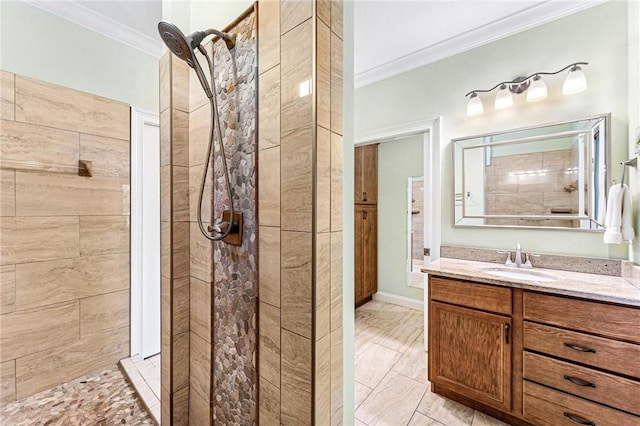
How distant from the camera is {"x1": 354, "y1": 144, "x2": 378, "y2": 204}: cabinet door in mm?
3426

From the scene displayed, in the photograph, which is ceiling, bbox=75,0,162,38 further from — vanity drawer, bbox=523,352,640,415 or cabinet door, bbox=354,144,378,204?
vanity drawer, bbox=523,352,640,415

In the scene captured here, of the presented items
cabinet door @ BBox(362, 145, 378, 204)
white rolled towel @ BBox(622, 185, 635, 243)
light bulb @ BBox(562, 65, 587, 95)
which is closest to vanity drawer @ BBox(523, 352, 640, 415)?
white rolled towel @ BBox(622, 185, 635, 243)

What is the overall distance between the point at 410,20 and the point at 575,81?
1204mm

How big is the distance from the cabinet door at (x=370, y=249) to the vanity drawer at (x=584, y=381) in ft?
6.98

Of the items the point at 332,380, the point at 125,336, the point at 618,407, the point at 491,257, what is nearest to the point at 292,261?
the point at 332,380

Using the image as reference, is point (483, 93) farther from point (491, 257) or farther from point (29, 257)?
point (29, 257)

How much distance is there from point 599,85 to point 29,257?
388cm

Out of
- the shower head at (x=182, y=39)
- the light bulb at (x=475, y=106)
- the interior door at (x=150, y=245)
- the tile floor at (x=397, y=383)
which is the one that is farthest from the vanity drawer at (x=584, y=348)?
the interior door at (x=150, y=245)

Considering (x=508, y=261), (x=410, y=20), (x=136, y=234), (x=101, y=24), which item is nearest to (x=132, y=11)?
(x=101, y=24)

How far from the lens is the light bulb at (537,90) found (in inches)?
72.9

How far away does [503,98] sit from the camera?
79.2 inches

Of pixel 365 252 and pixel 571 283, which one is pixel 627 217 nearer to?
pixel 571 283

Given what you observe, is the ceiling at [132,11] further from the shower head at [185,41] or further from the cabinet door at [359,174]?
the cabinet door at [359,174]

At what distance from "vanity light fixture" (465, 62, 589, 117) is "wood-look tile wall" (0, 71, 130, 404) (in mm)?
2816
